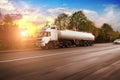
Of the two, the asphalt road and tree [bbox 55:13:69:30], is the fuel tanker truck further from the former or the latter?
tree [bbox 55:13:69:30]

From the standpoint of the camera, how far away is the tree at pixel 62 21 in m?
84.8

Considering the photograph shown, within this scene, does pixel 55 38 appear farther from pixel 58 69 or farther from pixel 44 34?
pixel 58 69

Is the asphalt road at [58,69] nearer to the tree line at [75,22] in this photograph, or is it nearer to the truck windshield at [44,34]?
the truck windshield at [44,34]

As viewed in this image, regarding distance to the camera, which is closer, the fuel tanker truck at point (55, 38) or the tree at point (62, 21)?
the fuel tanker truck at point (55, 38)

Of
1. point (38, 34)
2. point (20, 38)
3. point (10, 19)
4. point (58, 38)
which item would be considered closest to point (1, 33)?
point (20, 38)

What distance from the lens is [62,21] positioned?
8556 cm

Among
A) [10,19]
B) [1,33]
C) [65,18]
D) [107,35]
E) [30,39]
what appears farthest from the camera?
[107,35]

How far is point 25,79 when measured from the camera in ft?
28.4

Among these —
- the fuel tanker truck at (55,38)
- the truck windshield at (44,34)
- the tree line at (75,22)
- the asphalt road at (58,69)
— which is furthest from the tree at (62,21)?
the asphalt road at (58,69)

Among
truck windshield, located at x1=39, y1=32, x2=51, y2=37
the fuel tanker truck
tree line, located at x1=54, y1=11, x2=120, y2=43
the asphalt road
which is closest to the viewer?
the asphalt road

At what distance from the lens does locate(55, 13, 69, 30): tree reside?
84.8m

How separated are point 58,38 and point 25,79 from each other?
29.2 metres

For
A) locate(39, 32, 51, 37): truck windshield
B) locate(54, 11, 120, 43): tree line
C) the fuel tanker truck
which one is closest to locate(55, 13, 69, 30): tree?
locate(54, 11, 120, 43): tree line

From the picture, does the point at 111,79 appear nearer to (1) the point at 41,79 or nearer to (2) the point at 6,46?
(1) the point at 41,79
